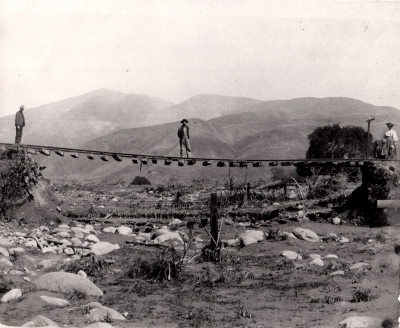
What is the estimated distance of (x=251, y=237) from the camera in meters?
14.3

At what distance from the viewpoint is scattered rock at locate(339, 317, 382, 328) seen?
6.72 m

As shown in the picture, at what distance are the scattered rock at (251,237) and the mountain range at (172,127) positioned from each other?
32.1 m

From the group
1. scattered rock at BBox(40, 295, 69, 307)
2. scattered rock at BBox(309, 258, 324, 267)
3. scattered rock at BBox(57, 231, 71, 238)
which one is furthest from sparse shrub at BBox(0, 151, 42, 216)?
scattered rock at BBox(309, 258, 324, 267)

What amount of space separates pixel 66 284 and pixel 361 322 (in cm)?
513

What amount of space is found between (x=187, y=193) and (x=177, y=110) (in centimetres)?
7572

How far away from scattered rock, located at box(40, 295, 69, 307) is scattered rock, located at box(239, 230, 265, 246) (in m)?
6.77

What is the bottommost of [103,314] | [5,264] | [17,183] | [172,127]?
[103,314]

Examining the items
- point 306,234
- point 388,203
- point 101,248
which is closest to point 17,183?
point 101,248

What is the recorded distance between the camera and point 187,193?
28266 millimetres

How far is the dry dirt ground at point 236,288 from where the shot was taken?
7555 millimetres

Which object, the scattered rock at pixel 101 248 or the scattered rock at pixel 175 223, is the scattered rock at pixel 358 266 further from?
the scattered rock at pixel 175 223

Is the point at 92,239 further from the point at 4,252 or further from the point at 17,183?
the point at 4,252

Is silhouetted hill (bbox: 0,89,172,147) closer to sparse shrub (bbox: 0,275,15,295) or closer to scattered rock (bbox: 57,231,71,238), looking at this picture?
scattered rock (bbox: 57,231,71,238)

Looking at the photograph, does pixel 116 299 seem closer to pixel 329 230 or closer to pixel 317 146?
pixel 329 230
